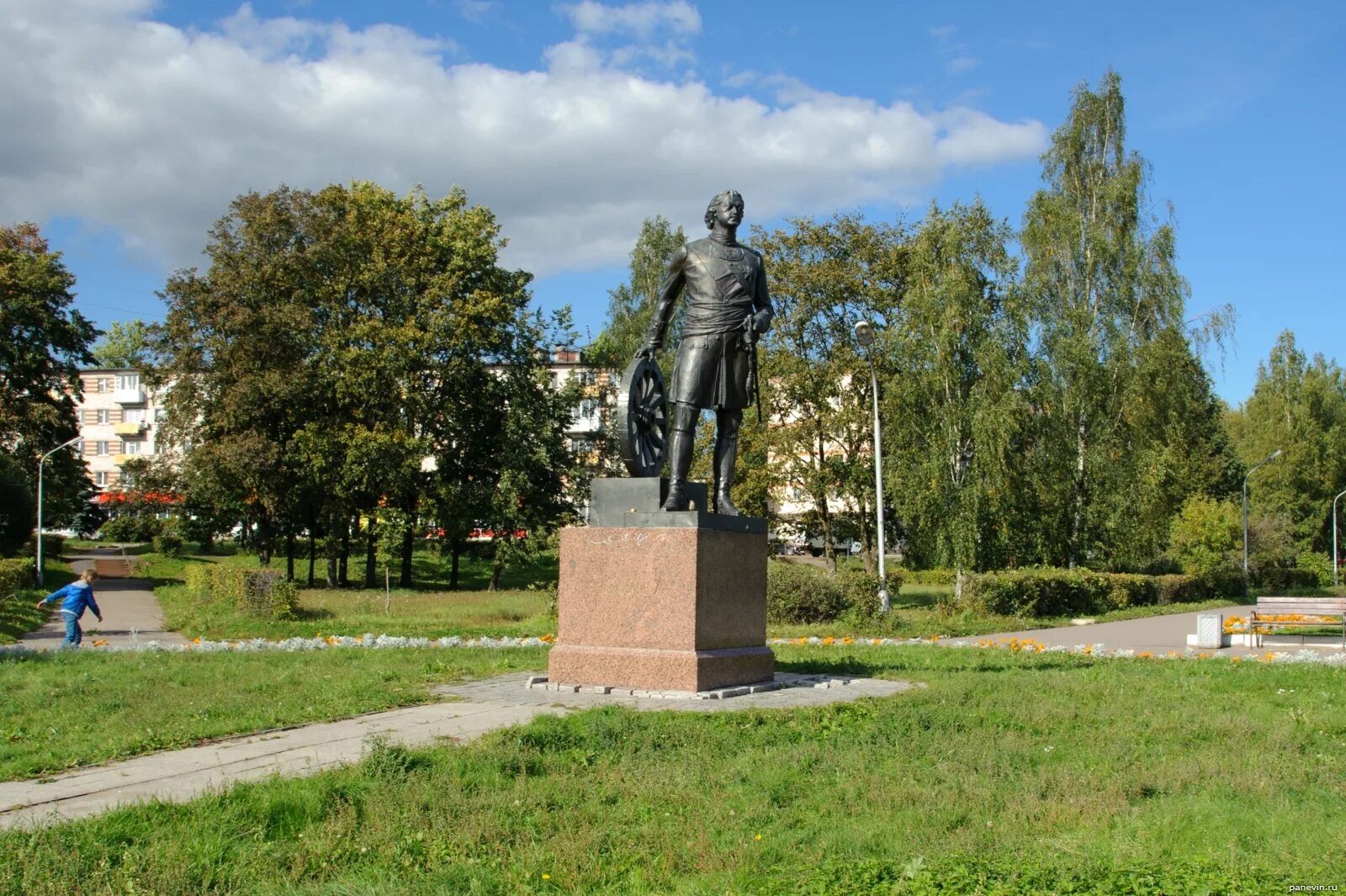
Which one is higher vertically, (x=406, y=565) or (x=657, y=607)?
(x=657, y=607)

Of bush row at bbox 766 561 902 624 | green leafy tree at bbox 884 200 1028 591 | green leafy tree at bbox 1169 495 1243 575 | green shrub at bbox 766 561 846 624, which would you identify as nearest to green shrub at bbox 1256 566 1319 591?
green leafy tree at bbox 1169 495 1243 575

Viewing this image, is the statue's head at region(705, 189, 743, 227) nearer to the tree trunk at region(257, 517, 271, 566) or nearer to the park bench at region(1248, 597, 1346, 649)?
the park bench at region(1248, 597, 1346, 649)

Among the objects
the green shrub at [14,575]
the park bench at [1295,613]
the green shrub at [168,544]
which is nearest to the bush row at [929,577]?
the park bench at [1295,613]

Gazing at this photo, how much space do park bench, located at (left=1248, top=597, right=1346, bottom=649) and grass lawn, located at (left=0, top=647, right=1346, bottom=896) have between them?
11093mm

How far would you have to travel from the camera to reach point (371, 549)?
125ft

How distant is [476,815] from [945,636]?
583 inches

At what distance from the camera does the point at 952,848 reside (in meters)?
5.02

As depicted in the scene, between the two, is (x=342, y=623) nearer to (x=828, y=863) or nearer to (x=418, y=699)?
(x=418, y=699)

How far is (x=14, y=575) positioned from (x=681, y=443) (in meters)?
22.7

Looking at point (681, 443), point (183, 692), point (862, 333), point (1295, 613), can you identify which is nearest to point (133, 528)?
point (862, 333)

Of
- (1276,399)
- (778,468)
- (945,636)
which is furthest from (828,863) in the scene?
(1276,399)

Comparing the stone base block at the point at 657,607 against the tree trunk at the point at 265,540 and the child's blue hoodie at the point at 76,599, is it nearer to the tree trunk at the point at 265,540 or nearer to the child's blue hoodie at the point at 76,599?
the child's blue hoodie at the point at 76,599

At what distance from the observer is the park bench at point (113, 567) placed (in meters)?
44.2

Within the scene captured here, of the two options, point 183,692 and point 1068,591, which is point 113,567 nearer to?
point 1068,591
